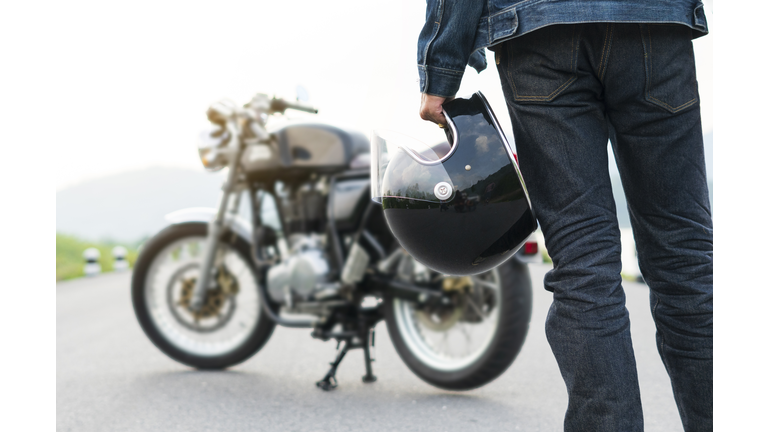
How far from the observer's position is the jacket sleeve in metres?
1.49

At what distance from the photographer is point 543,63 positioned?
1437 millimetres

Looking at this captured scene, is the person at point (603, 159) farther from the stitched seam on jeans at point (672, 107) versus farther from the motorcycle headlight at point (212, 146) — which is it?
the motorcycle headlight at point (212, 146)

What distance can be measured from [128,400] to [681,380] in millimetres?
2172

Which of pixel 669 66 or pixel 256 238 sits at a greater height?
pixel 669 66

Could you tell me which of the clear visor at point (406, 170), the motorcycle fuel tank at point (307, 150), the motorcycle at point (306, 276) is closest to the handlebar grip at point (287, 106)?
the motorcycle at point (306, 276)

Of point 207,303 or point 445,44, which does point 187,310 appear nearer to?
point 207,303

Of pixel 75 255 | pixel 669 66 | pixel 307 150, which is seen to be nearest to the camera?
pixel 669 66

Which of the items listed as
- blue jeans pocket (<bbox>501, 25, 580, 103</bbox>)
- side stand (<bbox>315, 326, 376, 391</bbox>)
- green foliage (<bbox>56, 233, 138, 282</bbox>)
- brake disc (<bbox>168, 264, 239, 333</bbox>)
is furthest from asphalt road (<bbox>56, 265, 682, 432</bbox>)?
green foliage (<bbox>56, 233, 138, 282</bbox>)

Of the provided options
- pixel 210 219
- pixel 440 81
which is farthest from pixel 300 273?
pixel 440 81

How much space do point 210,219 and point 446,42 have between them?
7.06 ft

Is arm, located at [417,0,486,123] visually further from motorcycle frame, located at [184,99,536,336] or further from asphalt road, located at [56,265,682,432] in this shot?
motorcycle frame, located at [184,99,536,336]

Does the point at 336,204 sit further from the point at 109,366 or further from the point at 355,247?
the point at 109,366

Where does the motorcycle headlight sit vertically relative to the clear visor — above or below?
below

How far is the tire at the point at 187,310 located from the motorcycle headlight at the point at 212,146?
1.04 ft
